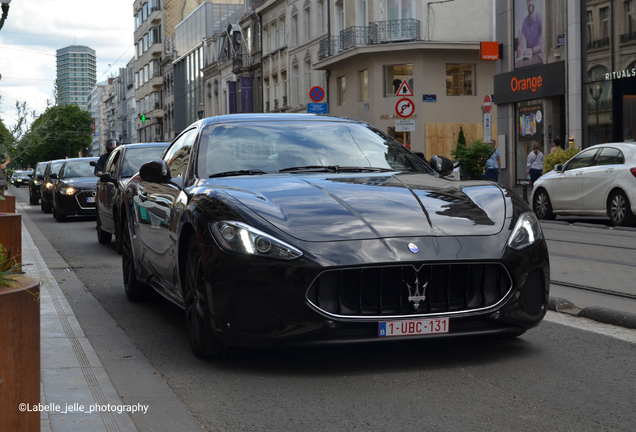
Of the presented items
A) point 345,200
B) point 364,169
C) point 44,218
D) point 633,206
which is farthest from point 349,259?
point 44,218

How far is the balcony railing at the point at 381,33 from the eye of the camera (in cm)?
3953

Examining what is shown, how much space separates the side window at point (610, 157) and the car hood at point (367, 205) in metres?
11.0

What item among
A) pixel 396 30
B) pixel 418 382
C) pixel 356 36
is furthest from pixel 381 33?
pixel 418 382

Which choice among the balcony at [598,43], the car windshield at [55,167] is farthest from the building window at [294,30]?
the car windshield at [55,167]

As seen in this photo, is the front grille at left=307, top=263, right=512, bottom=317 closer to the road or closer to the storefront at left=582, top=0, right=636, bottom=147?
the road

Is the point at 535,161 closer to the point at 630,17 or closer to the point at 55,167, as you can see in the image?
the point at 630,17

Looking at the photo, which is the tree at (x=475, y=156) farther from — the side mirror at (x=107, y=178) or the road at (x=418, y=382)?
the road at (x=418, y=382)

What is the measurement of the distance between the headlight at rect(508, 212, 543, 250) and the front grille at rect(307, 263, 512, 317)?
0.24 meters

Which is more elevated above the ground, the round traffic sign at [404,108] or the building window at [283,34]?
the building window at [283,34]

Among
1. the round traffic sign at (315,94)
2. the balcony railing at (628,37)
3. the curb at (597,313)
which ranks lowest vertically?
the curb at (597,313)

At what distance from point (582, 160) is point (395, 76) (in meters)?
24.1

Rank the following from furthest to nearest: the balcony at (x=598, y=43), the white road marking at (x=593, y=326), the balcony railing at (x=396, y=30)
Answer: the balcony railing at (x=396, y=30) → the balcony at (x=598, y=43) → the white road marking at (x=593, y=326)

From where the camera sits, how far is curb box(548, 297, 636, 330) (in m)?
6.03

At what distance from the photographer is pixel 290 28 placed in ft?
170
